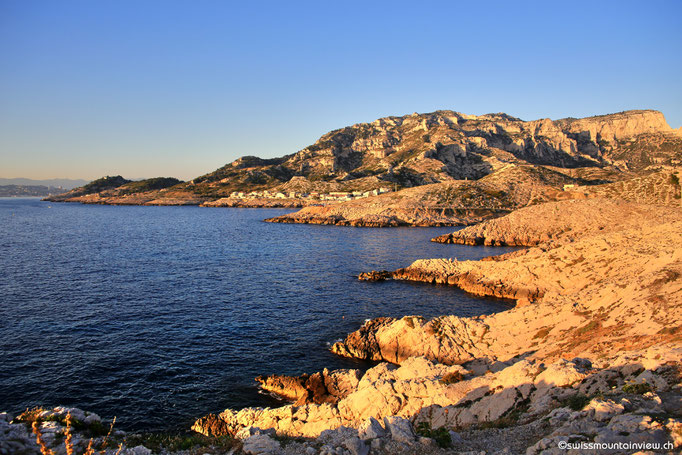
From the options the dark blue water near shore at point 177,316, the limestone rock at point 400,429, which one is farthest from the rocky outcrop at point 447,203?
the limestone rock at point 400,429

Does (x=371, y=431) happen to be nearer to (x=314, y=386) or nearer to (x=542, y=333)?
(x=314, y=386)

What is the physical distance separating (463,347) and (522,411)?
1233 centimetres

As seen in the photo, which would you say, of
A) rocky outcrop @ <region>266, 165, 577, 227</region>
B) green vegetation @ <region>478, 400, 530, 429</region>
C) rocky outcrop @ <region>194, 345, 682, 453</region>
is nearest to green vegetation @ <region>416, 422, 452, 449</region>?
rocky outcrop @ <region>194, 345, 682, 453</region>

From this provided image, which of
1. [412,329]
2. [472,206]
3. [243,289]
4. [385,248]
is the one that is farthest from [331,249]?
[472,206]

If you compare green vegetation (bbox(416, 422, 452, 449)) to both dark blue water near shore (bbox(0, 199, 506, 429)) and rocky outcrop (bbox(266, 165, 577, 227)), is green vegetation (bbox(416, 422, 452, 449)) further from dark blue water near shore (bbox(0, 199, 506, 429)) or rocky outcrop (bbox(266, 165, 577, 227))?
rocky outcrop (bbox(266, 165, 577, 227))

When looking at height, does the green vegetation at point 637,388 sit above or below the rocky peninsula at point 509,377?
above

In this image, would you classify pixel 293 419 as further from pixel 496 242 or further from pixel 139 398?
pixel 496 242

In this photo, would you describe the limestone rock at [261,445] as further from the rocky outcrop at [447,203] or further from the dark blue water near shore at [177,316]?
the rocky outcrop at [447,203]

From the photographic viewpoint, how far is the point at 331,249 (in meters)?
75.8

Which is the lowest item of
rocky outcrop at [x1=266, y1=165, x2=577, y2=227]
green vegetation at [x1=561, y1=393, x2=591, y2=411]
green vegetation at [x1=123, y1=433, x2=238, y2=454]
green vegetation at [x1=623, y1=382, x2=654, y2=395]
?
green vegetation at [x1=123, y1=433, x2=238, y2=454]

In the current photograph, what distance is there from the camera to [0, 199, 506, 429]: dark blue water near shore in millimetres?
23391

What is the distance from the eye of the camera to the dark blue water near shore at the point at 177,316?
23391mm

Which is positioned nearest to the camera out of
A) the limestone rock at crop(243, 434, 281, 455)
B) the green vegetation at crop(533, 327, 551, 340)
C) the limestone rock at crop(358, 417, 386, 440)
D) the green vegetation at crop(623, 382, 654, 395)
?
the green vegetation at crop(623, 382, 654, 395)

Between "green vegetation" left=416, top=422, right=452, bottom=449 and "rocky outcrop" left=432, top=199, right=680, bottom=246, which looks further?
"rocky outcrop" left=432, top=199, right=680, bottom=246
